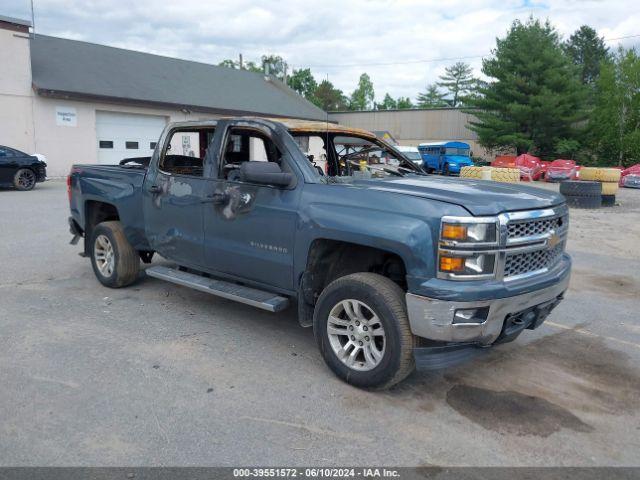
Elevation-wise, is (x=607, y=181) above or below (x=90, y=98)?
below

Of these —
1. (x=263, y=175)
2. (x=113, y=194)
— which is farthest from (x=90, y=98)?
(x=263, y=175)

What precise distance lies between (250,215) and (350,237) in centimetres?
111

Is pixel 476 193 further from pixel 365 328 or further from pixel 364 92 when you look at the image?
pixel 364 92

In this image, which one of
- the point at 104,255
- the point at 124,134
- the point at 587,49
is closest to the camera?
the point at 104,255

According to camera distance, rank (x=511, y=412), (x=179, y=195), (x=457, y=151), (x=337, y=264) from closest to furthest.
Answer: (x=511, y=412) < (x=337, y=264) < (x=179, y=195) < (x=457, y=151)

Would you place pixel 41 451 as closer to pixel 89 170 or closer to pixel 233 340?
pixel 233 340

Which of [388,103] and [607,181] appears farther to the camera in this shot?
[388,103]

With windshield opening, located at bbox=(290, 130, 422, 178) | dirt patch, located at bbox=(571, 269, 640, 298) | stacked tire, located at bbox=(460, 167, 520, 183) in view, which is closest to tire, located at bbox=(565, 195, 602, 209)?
stacked tire, located at bbox=(460, 167, 520, 183)

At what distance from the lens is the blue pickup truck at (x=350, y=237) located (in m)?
3.51

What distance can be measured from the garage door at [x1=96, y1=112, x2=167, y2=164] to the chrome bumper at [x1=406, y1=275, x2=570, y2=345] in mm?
23175

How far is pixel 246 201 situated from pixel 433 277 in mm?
1850

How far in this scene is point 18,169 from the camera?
17.2 meters

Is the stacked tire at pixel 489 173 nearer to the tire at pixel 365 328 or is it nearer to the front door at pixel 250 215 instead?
the front door at pixel 250 215

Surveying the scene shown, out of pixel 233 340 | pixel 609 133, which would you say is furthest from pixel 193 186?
pixel 609 133
